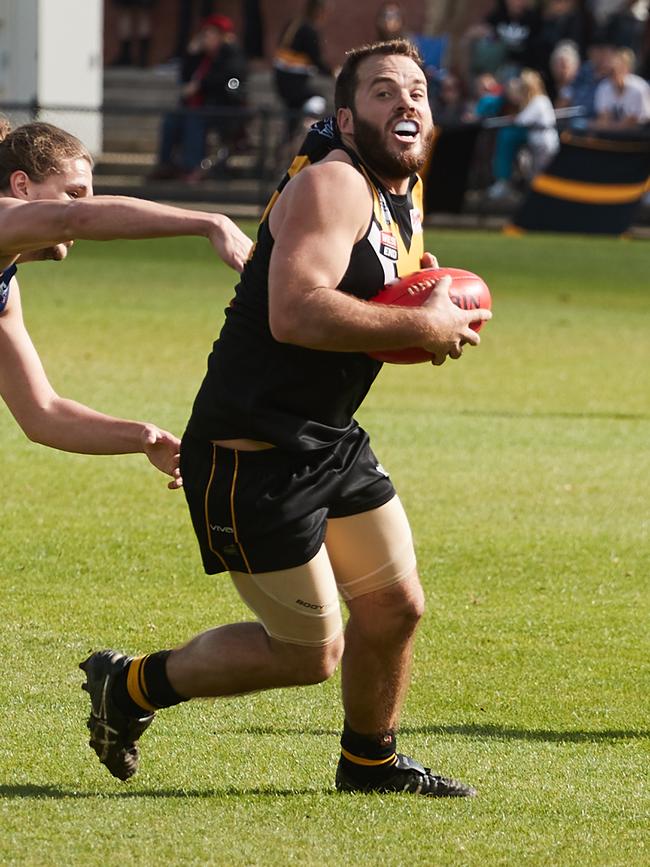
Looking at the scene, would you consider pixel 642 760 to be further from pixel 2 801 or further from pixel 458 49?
pixel 458 49

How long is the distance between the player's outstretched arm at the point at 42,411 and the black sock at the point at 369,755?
1.20 meters

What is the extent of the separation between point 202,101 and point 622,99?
6.85 m

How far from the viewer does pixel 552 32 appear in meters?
27.4

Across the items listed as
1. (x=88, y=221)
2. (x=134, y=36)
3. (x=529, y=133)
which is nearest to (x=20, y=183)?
(x=88, y=221)

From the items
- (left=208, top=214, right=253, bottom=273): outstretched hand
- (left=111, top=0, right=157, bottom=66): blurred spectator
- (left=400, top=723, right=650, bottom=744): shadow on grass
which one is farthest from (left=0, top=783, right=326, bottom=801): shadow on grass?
(left=111, top=0, right=157, bottom=66): blurred spectator

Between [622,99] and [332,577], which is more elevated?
[332,577]

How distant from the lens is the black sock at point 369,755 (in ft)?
16.6

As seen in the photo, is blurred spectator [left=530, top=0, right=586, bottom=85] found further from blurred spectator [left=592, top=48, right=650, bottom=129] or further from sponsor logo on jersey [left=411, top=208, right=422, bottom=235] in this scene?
sponsor logo on jersey [left=411, top=208, right=422, bottom=235]

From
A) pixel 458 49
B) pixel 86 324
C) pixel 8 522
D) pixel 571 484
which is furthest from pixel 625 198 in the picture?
pixel 8 522

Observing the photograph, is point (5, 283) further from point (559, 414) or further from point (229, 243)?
point (559, 414)

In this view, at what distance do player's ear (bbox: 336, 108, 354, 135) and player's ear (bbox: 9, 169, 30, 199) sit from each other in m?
0.95

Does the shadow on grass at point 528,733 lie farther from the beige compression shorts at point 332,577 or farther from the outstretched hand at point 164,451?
the outstretched hand at point 164,451

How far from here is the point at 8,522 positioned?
8750 mm

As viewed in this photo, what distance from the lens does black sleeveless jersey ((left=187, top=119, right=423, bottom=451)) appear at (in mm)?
4785
